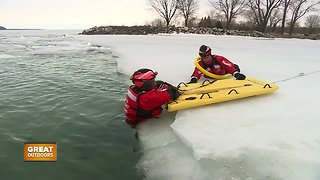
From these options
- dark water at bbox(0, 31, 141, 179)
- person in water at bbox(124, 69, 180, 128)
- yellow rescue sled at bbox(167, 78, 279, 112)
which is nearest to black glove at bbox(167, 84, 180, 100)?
yellow rescue sled at bbox(167, 78, 279, 112)

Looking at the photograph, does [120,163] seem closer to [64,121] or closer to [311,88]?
[64,121]

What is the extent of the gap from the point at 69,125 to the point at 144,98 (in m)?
1.22

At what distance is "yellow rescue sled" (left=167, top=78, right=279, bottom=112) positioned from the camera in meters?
3.92

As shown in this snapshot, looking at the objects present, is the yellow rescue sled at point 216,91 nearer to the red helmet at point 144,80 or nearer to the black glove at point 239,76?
the black glove at point 239,76

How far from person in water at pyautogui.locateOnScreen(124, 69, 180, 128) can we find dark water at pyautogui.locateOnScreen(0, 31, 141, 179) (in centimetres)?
25

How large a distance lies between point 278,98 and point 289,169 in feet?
6.15

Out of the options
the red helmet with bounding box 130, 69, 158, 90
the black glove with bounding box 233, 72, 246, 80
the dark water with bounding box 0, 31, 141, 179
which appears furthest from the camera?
the black glove with bounding box 233, 72, 246, 80

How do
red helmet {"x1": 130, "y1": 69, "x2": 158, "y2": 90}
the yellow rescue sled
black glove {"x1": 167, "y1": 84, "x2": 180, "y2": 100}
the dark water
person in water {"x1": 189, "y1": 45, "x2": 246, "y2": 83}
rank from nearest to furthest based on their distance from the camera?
the dark water, red helmet {"x1": 130, "y1": 69, "x2": 158, "y2": 90}, the yellow rescue sled, black glove {"x1": 167, "y1": 84, "x2": 180, "y2": 100}, person in water {"x1": 189, "y1": 45, "x2": 246, "y2": 83}

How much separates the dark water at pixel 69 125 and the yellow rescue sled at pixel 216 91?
0.87 m

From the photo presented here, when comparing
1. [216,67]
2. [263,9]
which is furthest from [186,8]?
[216,67]

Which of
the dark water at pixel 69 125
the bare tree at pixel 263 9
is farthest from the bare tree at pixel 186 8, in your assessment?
the dark water at pixel 69 125

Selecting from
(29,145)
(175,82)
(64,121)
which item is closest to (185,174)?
(29,145)

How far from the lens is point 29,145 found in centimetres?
343

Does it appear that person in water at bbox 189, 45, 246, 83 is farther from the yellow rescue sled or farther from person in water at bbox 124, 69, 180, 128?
person in water at bbox 124, 69, 180, 128
